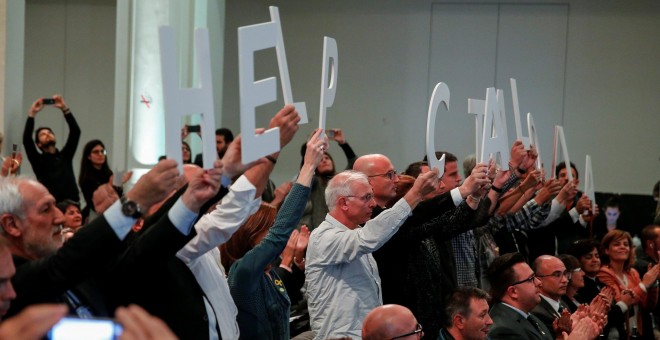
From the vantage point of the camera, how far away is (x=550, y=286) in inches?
203

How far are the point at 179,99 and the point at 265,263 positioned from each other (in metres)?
0.85

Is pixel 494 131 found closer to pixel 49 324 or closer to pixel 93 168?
pixel 93 168

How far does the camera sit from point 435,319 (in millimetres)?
4531

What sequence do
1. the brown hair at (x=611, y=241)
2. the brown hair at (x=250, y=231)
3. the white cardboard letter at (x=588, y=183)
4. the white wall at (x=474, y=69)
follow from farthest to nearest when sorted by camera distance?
the white wall at (x=474, y=69)
the white cardboard letter at (x=588, y=183)
the brown hair at (x=611, y=241)
the brown hair at (x=250, y=231)

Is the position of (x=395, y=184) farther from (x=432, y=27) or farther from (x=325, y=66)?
(x=432, y=27)

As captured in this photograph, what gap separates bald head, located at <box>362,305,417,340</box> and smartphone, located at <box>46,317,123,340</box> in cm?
190

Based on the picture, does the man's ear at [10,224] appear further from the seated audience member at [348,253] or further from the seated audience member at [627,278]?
the seated audience member at [627,278]

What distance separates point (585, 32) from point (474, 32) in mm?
1229

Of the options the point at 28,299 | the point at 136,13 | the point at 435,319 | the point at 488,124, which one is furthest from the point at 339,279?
the point at 136,13

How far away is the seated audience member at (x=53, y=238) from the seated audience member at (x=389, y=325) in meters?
1.06

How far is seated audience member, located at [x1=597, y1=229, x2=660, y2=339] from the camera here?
639 cm

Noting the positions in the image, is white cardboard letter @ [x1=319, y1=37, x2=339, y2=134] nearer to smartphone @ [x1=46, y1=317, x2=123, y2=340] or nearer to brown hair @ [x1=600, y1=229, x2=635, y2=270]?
smartphone @ [x1=46, y1=317, x2=123, y2=340]

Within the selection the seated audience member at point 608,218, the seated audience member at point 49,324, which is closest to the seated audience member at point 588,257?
the seated audience member at point 608,218

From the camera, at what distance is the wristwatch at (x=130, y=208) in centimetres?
238
